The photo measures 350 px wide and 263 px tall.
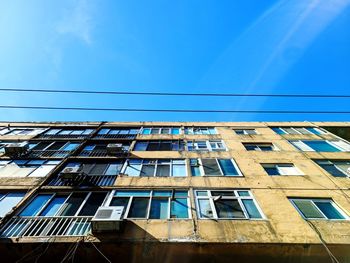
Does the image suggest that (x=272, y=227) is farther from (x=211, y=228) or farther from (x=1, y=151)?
(x=1, y=151)

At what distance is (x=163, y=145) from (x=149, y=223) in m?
7.72

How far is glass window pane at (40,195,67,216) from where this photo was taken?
29.1 ft

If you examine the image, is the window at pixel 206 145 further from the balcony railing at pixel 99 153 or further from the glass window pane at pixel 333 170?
the glass window pane at pixel 333 170

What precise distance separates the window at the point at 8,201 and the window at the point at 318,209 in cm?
1277

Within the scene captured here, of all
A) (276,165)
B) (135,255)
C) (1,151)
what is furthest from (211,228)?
(1,151)

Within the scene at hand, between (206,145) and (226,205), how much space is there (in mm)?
6264

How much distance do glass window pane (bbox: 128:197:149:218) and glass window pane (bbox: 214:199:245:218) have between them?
3.15 meters

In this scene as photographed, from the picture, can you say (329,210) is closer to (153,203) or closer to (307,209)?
(307,209)

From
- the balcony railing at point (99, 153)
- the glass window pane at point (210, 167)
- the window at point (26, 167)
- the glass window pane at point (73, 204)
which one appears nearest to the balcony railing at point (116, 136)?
the balcony railing at point (99, 153)

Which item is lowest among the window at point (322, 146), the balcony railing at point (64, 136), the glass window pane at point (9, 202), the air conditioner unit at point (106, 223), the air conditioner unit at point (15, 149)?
the air conditioner unit at point (106, 223)

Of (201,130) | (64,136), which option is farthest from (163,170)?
(64,136)

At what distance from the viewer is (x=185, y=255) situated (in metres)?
7.14

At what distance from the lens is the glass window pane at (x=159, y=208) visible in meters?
8.65

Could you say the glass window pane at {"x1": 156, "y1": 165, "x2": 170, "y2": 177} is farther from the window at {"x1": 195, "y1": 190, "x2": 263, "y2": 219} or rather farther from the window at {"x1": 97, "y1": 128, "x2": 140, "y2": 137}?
the window at {"x1": 97, "y1": 128, "x2": 140, "y2": 137}
